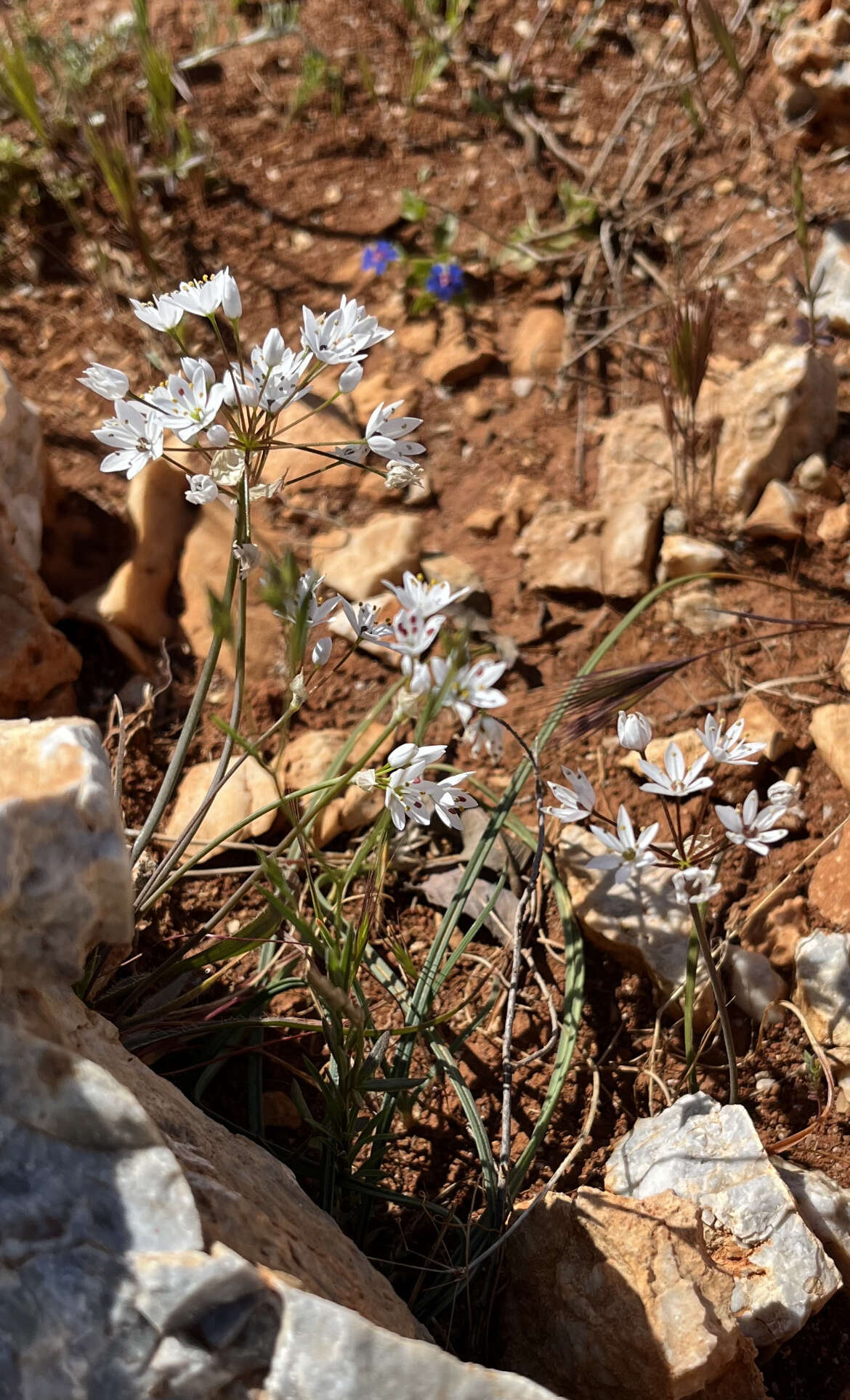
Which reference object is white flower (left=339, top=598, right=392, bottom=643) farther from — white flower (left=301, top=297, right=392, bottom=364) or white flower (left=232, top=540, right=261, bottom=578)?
white flower (left=301, top=297, right=392, bottom=364)

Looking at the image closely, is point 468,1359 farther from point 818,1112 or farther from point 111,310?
point 111,310

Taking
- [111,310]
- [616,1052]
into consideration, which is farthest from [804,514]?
[111,310]

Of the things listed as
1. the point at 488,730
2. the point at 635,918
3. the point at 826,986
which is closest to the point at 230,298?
the point at 488,730

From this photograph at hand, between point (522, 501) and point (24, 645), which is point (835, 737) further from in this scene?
point (24, 645)

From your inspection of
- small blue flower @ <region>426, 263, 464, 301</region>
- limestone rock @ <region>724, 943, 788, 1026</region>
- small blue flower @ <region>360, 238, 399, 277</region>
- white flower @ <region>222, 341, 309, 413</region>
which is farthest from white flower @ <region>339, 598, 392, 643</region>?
small blue flower @ <region>360, 238, 399, 277</region>

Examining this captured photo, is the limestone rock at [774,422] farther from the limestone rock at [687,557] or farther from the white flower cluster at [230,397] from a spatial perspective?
the white flower cluster at [230,397]
